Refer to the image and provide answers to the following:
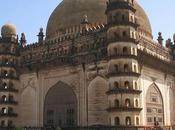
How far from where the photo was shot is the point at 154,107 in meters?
24.8

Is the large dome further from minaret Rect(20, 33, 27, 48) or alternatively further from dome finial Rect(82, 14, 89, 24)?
minaret Rect(20, 33, 27, 48)

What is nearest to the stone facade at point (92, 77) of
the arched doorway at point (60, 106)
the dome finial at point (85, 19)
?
the arched doorway at point (60, 106)

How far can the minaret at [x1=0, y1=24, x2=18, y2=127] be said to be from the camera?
1064 inches

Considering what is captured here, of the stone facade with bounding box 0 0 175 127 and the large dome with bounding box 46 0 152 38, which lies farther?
the large dome with bounding box 46 0 152 38

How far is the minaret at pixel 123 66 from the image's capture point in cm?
2091

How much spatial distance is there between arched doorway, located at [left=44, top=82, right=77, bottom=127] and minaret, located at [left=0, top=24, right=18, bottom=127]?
9.88ft

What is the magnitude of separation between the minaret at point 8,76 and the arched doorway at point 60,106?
301 cm

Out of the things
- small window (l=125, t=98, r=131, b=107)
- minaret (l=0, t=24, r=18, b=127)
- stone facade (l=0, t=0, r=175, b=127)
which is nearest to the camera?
small window (l=125, t=98, r=131, b=107)

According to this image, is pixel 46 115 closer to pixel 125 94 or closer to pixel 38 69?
pixel 38 69

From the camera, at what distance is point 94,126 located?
2280 centimetres

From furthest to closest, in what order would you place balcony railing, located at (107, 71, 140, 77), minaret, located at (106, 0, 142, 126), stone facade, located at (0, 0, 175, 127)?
1. stone facade, located at (0, 0, 175, 127)
2. balcony railing, located at (107, 71, 140, 77)
3. minaret, located at (106, 0, 142, 126)

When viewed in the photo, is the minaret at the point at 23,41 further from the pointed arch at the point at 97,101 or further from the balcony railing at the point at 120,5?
the balcony railing at the point at 120,5

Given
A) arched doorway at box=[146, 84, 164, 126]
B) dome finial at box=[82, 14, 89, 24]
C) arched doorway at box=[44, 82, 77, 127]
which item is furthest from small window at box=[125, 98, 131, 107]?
dome finial at box=[82, 14, 89, 24]

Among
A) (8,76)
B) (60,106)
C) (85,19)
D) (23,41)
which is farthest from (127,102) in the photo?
(23,41)
